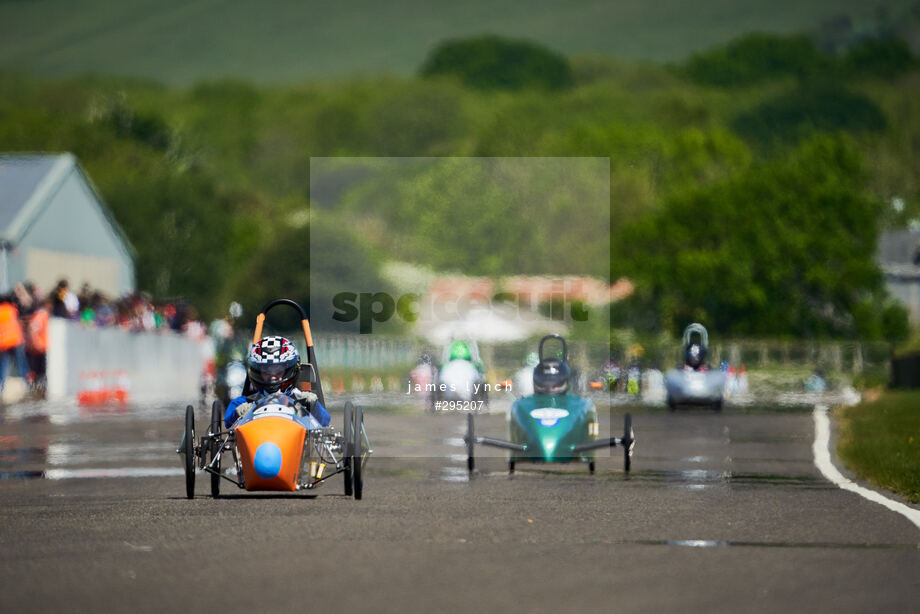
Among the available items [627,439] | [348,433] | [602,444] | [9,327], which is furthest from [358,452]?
[9,327]

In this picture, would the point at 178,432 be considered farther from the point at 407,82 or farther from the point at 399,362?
the point at 407,82

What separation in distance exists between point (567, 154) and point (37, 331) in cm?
10517

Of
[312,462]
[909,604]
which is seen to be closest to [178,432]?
[312,462]

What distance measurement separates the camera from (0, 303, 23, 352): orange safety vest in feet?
113

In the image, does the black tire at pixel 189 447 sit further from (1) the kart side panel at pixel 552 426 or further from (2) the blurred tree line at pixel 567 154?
(2) the blurred tree line at pixel 567 154

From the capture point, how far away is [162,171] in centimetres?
11219

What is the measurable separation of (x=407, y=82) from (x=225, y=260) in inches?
3226

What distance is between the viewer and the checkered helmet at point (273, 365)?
14797 millimetres

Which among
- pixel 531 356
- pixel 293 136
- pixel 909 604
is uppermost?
pixel 293 136

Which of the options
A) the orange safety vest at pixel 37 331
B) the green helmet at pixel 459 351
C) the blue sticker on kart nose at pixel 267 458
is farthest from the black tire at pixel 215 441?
the orange safety vest at pixel 37 331

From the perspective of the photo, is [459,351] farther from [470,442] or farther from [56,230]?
[56,230]

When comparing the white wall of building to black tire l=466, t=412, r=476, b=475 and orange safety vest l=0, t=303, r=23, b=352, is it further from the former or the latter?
black tire l=466, t=412, r=476, b=475

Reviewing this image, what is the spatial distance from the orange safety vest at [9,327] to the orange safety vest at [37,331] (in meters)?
0.78

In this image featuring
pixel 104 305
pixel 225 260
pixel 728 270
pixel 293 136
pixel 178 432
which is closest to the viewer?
pixel 178 432
